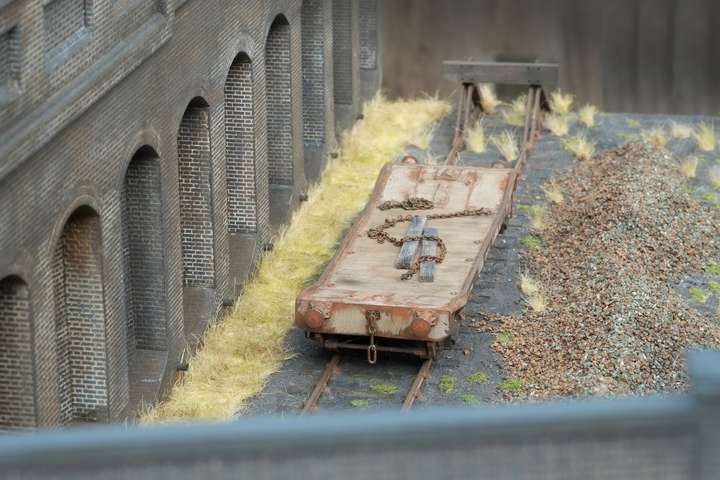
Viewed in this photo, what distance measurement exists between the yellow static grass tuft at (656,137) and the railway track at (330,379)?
33.0 feet

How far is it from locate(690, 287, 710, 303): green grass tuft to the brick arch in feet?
26.9

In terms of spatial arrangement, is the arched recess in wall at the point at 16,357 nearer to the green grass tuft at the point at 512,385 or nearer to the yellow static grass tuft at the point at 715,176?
the green grass tuft at the point at 512,385

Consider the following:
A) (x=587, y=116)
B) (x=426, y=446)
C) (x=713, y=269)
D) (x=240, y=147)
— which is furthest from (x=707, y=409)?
(x=587, y=116)

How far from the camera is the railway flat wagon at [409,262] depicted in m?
16.8

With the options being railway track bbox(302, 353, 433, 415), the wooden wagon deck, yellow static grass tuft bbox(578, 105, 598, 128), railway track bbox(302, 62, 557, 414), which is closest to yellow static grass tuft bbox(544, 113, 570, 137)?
railway track bbox(302, 62, 557, 414)

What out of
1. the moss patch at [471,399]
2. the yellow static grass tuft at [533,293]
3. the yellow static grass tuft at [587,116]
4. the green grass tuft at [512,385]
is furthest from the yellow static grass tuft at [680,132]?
the moss patch at [471,399]

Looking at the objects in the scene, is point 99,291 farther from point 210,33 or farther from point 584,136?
point 584,136

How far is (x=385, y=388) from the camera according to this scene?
17312mm

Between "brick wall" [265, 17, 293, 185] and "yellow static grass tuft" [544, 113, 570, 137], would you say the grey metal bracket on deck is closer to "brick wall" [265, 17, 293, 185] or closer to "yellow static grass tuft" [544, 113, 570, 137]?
"yellow static grass tuft" [544, 113, 570, 137]

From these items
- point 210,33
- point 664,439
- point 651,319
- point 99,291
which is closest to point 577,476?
point 664,439

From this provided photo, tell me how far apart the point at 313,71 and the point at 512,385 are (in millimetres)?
9934

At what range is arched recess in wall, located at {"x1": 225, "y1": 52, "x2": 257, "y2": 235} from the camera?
69.9 ft

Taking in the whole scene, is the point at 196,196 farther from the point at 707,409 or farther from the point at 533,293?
the point at 707,409

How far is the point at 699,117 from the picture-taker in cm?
2930
